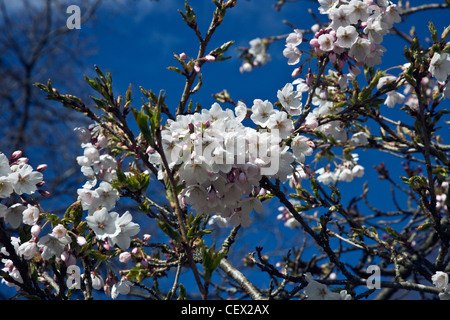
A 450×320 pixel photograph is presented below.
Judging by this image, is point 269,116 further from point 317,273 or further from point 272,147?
point 317,273

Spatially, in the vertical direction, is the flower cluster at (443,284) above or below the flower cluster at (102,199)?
below

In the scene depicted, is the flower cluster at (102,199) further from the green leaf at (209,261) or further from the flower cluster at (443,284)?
the flower cluster at (443,284)

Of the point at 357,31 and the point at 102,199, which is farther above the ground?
Result: the point at 357,31

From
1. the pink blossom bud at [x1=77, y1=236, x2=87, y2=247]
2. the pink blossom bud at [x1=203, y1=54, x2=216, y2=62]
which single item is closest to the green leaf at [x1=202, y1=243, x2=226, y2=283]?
the pink blossom bud at [x1=77, y1=236, x2=87, y2=247]

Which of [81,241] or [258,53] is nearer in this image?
[81,241]

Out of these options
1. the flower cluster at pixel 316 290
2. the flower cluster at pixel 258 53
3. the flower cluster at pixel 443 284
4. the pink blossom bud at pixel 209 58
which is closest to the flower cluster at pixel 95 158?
the pink blossom bud at pixel 209 58

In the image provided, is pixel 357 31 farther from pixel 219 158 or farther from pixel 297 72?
pixel 219 158

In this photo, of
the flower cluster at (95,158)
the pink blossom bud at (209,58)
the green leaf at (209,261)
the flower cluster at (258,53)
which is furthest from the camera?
the flower cluster at (258,53)

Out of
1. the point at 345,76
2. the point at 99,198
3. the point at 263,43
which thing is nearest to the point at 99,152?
the point at 99,198

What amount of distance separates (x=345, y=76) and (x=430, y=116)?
58 centimetres

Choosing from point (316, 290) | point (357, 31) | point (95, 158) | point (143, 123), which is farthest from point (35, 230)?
point (357, 31)

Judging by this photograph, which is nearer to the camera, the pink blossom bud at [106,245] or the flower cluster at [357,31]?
the pink blossom bud at [106,245]

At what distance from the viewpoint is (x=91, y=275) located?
2039 millimetres

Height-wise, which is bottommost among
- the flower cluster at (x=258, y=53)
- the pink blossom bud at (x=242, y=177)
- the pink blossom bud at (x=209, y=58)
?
the pink blossom bud at (x=242, y=177)
